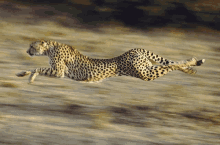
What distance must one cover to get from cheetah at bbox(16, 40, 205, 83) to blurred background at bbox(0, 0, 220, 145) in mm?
1926

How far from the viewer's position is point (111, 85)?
352 inches

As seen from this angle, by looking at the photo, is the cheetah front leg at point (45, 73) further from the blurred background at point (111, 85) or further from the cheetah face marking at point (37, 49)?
the blurred background at point (111, 85)

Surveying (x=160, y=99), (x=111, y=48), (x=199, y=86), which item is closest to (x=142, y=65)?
(x=160, y=99)

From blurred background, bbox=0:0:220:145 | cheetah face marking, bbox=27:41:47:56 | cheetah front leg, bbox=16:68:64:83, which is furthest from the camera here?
blurred background, bbox=0:0:220:145

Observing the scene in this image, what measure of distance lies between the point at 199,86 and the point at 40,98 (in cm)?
321

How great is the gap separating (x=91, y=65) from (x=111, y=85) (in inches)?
138

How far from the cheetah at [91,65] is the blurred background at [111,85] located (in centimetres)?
193

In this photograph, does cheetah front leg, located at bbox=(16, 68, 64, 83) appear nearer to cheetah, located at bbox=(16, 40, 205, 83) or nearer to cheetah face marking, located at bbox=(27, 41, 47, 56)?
cheetah, located at bbox=(16, 40, 205, 83)

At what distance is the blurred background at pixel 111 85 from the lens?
24.3 ft

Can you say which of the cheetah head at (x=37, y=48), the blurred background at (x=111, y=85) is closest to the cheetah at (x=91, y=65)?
the cheetah head at (x=37, y=48)

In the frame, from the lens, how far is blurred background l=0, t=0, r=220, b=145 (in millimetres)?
7422


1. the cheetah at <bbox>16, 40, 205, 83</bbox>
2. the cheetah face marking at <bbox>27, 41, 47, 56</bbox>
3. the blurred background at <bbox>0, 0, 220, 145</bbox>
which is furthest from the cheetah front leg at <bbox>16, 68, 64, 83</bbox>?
the blurred background at <bbox>0, 0, 220, 145</bbox>

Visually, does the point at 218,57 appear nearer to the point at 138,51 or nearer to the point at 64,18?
the point at 64,18

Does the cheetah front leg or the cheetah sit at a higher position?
the cheetah
